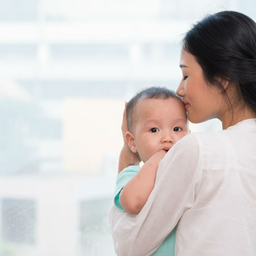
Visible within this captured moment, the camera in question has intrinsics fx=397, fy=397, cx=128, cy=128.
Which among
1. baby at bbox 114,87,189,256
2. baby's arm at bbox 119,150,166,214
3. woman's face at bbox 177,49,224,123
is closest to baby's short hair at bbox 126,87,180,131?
baby at bbox 114,87,189,256

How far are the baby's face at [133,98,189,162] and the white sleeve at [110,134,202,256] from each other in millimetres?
179

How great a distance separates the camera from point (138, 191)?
0.98 m

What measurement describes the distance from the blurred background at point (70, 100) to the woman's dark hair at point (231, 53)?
49 centimetres

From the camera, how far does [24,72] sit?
1560mm

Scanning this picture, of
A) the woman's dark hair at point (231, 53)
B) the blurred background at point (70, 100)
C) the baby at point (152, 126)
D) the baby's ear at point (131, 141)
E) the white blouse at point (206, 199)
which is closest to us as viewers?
the white blouse at point (206, 199)

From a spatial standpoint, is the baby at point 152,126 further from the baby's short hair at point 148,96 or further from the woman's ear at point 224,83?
the woman's ear at point 224,83

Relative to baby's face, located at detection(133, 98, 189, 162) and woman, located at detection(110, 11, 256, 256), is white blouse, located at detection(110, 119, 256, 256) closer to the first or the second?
woman, located at detection(110, 11, 256, 256)

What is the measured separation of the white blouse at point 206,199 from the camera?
3.00ft

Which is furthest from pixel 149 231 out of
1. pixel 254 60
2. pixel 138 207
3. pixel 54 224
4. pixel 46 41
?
pixel 46 41

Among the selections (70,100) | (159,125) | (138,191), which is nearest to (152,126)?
(159,125)

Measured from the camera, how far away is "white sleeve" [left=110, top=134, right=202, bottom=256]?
93 centimetres

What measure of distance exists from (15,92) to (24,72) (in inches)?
3.4

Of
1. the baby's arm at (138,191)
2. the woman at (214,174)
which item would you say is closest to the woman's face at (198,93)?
the woman at (214,174)

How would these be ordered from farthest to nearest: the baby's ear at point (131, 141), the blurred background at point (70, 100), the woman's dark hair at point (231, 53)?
the blurred background at point (70, 100) < the baby's ear at point (131, 141) < the woman's dark hair at point (231, 53)
